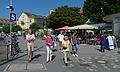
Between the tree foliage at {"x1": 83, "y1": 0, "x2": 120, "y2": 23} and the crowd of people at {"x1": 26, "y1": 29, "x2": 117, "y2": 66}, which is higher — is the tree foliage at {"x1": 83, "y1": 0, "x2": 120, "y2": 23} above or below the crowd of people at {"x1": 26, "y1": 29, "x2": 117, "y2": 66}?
above

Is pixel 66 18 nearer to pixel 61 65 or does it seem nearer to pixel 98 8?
pixel 98 8

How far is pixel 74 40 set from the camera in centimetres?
2414

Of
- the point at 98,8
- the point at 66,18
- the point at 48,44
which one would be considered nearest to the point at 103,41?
the point at 48,44

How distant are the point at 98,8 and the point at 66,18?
10824 mm

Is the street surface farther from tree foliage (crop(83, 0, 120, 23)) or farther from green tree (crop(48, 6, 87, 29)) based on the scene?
green tree (crop(48, 6, 87, 29))

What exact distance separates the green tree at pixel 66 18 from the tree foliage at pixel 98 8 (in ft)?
14.4

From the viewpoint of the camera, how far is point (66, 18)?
82.1 meters

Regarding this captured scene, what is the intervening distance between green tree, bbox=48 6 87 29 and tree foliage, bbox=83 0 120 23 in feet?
14.4

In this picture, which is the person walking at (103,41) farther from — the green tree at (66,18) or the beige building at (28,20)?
the beige building at (28,20)

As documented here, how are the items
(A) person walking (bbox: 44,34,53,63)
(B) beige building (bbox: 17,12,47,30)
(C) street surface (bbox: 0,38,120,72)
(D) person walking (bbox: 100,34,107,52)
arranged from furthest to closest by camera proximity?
1. (B) beige building (bbox: 17,12,47,30)
2. (D) person walking (bbox: 100,34,107,52)
3. (A) person walking (bbox: 44,34,53,63)
4. (C) street surface (bbox: 0,38,120,72)

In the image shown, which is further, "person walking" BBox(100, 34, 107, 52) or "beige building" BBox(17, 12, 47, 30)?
"beige building" BBox(17, 12, 47, 30)

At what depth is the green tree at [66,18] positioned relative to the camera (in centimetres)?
8100

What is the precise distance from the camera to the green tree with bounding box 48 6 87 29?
8100 centimetres

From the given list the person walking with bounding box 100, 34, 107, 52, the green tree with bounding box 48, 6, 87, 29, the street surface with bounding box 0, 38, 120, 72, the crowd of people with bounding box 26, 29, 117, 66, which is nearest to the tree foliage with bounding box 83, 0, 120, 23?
the green tree with bounding box 48, 6, 87, 29
